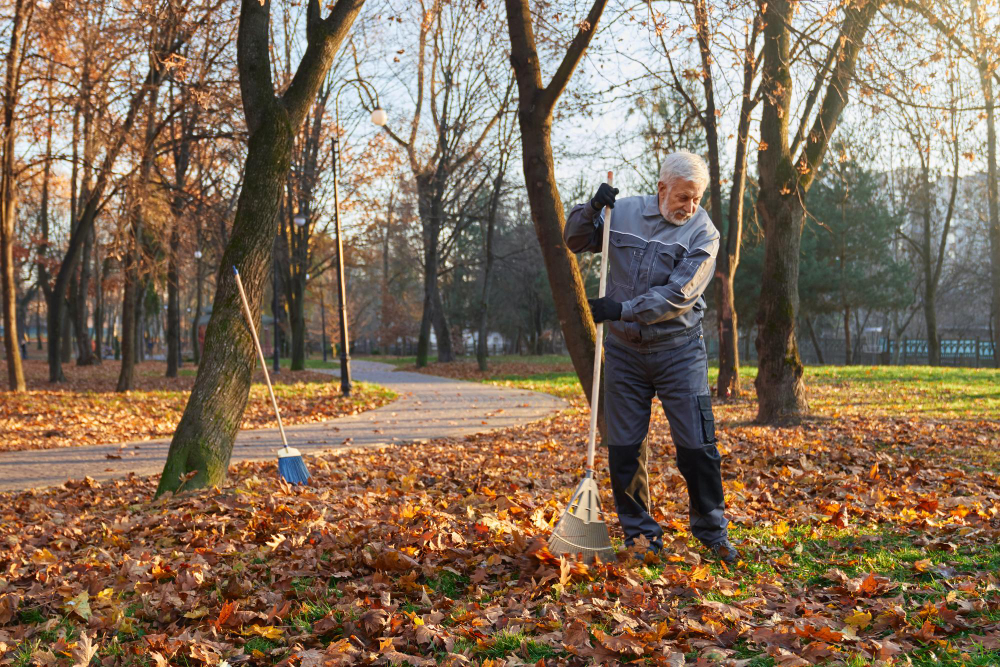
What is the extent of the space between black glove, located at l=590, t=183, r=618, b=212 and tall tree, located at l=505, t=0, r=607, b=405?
2.69 m

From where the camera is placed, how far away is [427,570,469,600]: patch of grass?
3875 mm

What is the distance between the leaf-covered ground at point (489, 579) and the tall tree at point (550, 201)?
4.44 feet

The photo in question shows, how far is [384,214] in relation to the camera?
3391 cm

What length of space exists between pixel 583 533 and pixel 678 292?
53.1 inches

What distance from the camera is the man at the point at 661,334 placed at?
400 centimetres

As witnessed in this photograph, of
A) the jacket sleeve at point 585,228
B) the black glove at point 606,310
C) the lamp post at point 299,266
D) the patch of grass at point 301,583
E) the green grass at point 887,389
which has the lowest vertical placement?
the patch of grass at point 301,583

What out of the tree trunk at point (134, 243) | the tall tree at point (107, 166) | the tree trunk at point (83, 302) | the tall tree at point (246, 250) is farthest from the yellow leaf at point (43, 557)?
the tree trunk at point (83, 302)

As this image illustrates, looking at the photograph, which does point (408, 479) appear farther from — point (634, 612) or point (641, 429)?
point (634, 612)

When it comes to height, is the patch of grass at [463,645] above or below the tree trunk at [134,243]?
below

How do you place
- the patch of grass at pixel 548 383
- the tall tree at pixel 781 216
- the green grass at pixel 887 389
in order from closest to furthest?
1. the tall tree at pixel 781 216
2. the green grass at pixel 887 389
3. the patch of grass at pixel 548 383

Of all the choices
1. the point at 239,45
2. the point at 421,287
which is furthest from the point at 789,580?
the point at 421,287

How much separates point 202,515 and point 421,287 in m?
53.9

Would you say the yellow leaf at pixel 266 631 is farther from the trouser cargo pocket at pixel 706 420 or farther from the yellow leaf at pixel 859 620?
the yellow leaf at pixel 859 620

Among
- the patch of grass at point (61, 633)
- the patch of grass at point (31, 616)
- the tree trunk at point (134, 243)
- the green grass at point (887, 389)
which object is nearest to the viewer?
the patch of grass at point (61, 633)
